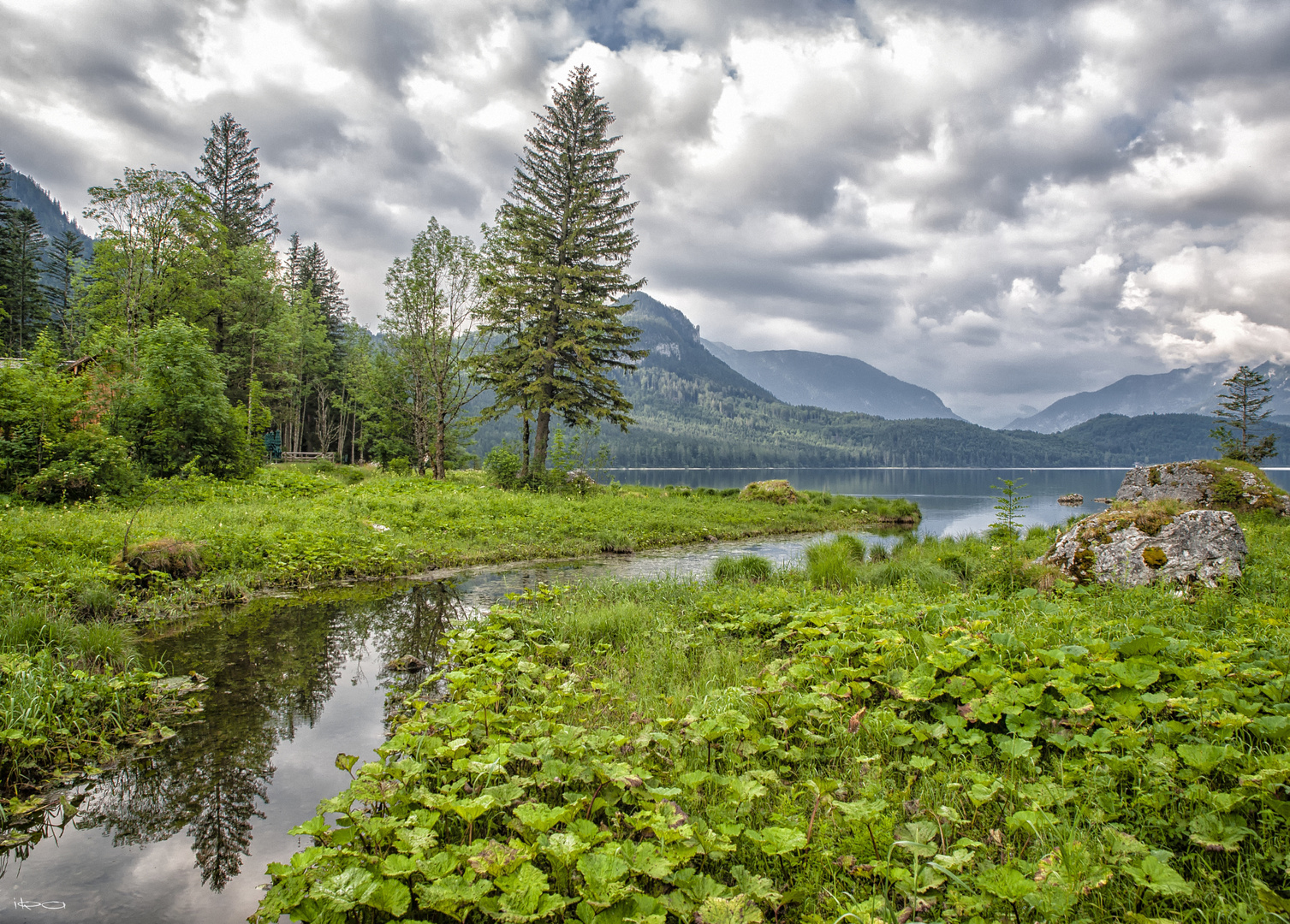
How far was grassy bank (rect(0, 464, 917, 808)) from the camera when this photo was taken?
488cm

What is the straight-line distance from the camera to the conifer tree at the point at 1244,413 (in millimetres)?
40312

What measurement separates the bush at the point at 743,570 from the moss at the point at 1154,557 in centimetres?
515

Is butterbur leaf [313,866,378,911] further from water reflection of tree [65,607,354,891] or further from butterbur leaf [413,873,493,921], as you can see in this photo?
water reflection of tree [65,607,354,891]

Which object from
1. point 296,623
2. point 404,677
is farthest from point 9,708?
point 296,623

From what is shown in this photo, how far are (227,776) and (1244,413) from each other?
65007 millimetres

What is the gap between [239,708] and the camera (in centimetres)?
550

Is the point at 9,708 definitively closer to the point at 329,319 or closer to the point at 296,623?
the point at 296,623

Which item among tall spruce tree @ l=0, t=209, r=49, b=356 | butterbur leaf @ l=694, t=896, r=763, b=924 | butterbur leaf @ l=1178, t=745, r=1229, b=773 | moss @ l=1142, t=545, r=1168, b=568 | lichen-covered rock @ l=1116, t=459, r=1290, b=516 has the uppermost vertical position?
tall spruce tree @ l=0, t=209, r=49, b=356

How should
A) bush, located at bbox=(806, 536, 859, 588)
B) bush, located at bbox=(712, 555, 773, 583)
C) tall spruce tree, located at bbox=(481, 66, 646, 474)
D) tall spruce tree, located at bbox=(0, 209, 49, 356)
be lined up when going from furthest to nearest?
tall spruce tree, located at bbox=(0, 209, 49, 356) → tall spruce tree, located at bbox=(481, 66, 646, 474) → bush, located at bbox=(712, 555, 773, 583) → bush, located at bbox=(806, 536, 859, 588)

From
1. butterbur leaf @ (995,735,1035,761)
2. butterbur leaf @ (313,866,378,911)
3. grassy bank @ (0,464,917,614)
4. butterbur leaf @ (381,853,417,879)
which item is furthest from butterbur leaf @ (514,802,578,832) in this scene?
grassy bank @ (0,464,917,614)

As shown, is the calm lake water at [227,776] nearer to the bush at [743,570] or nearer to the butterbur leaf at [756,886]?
the butterbur leaf at [756,886]

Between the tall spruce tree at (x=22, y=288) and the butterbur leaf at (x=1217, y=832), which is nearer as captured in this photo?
the butterbur leaf at (x=1217, y=832)

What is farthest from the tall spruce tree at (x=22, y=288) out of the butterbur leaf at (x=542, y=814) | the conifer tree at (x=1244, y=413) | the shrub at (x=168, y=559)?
the conifer tree at (x=1244, y=413)

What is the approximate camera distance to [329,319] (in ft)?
181
